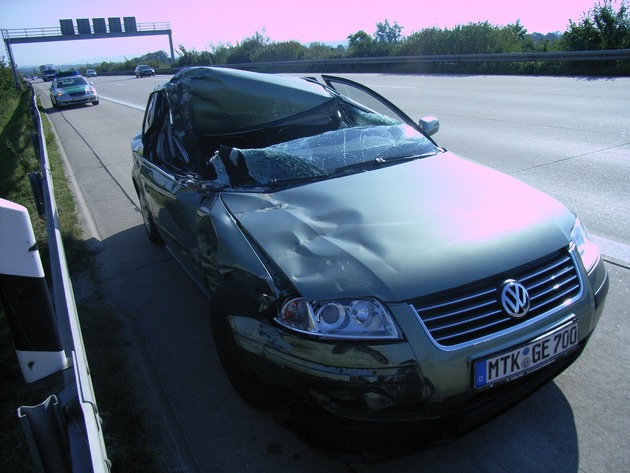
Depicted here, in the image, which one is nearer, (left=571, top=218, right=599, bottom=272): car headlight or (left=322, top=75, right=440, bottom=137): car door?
(left=571, top=218, right=599, bottom=272): car headlight

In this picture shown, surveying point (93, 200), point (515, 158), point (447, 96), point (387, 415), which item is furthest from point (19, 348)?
point (447, 96)

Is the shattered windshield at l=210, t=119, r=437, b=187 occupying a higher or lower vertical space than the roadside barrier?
higher

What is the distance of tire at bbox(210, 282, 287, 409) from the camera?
2.55 metres

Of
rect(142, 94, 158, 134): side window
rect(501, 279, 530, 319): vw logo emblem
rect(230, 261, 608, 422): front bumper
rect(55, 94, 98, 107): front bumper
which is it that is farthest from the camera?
rect(55, 94, 98, 107): front bumper

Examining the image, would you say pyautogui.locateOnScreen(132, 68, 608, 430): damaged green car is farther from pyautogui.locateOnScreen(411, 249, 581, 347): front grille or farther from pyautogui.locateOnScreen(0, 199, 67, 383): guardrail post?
pyautogui.locateOnScreen(0, 199, 67, 383): guardrail post

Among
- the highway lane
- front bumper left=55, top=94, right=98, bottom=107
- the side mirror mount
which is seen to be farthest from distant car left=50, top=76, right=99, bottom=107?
the side mirror mount

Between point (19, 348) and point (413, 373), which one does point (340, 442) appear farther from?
point (19, 348)

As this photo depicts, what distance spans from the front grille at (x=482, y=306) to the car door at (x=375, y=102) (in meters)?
2.09

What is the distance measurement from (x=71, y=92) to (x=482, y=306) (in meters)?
24.5

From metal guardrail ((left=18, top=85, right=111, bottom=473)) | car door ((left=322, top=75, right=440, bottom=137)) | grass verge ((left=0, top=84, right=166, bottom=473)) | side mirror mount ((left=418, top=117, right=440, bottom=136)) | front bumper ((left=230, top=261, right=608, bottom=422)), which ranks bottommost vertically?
grass verge ((left=0, top=84, right=166, bottom=473))

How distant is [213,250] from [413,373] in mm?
1344

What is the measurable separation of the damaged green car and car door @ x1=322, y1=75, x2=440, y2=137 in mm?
811

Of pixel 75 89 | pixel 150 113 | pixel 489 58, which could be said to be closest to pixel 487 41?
pixel 489 58

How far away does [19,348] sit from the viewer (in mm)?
1944
